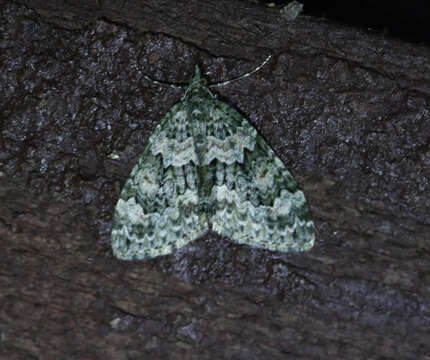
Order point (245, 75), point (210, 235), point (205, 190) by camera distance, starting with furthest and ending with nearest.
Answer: point (205, 190), point (245, 75), point (210, 235)

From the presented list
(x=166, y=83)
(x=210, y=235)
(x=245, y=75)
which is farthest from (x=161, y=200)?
(x=245, y=75)

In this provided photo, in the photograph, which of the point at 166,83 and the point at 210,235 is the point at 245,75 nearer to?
the point at 166,83

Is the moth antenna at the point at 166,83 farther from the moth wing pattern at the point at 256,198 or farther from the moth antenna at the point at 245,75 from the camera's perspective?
the moth wing pattern at the point at 256,198

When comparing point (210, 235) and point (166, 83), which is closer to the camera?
point (210, 235)

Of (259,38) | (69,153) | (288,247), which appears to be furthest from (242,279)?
(259,38)

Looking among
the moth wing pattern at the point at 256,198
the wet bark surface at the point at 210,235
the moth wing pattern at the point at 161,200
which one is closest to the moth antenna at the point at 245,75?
the wet bark surface at the point at 210,235
